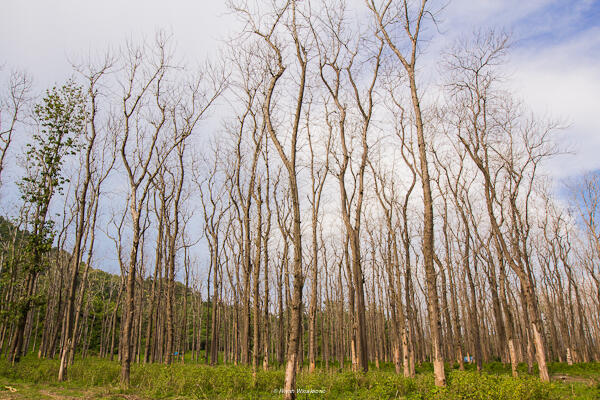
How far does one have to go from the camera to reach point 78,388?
9.64m

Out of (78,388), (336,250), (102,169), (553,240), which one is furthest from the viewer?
(336,250)

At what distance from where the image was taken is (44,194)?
569 inches

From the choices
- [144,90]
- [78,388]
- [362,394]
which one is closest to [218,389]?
[362,394]

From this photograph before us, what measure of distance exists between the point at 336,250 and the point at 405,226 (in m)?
12.8

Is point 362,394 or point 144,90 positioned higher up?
point 144,90

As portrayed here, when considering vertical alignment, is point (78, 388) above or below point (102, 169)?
below

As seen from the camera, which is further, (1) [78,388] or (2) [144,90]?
(2) [144,90]

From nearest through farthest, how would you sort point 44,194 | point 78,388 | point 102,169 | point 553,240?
point 78,388, point 44,194, point 102,169, point 553,240

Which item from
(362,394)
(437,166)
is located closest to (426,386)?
(362,394)

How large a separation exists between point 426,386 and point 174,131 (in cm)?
1357

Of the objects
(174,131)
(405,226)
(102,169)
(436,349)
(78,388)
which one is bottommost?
(78,388)

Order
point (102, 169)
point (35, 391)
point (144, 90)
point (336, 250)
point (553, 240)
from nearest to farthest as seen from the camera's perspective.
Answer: point (35, 391), point (144, 90), point (102, 169), point (553, 240), point (336, 250)

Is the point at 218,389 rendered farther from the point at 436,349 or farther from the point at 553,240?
the point at 553,240

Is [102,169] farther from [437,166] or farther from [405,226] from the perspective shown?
[437,166]
